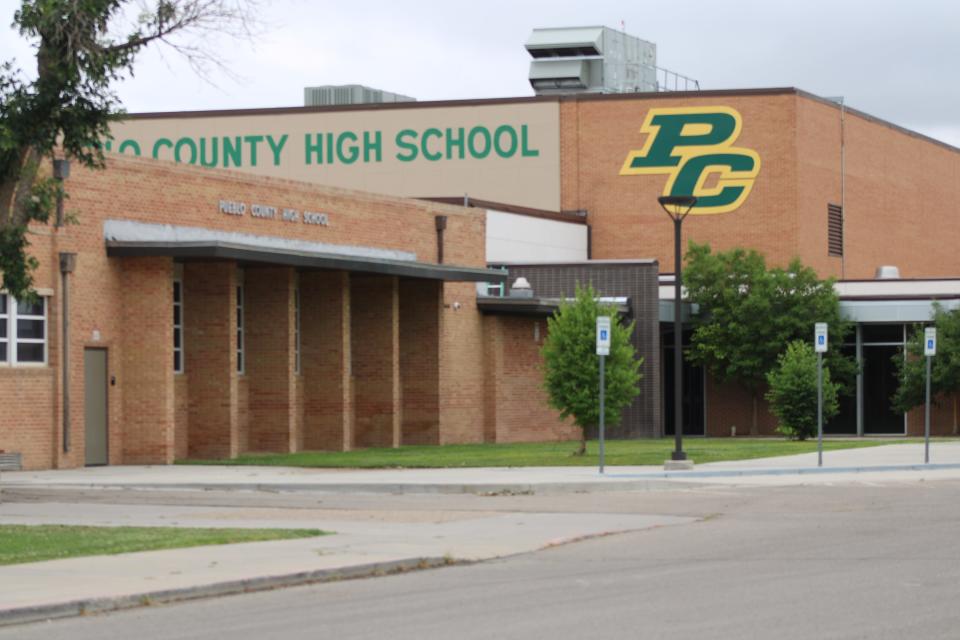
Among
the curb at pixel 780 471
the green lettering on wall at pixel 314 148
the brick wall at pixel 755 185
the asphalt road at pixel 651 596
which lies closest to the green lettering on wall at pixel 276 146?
the green lettering on wall at pixel 314 148

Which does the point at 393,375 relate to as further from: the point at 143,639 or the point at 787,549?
the point at 143,639

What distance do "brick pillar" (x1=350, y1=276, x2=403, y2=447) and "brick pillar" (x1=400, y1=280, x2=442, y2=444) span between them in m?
1.49

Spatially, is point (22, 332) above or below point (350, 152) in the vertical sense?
below

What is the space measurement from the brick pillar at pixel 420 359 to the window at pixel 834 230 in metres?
23.3

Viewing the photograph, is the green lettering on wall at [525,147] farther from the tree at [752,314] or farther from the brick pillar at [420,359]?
the brick pillar at [420,359]

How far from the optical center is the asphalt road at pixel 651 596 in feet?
39.0

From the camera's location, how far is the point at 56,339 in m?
31.9

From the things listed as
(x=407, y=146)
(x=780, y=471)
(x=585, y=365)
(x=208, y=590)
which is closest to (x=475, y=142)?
(x=407, y=146)

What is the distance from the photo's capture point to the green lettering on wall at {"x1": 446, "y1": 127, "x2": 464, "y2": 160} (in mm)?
61781

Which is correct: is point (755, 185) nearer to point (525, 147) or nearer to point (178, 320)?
point (525, 147)

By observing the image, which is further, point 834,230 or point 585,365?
point 834,230

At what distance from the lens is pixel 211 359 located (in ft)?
117

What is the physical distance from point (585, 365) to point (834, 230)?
30.7m

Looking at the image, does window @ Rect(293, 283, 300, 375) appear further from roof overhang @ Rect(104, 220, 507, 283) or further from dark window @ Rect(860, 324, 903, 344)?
dark window @ Rect(860, 324, 903, 344)
